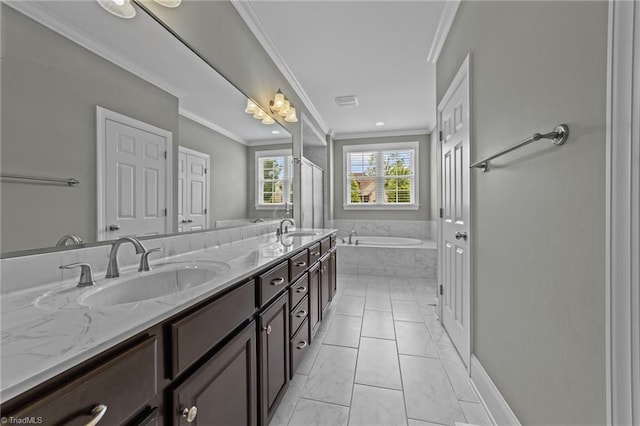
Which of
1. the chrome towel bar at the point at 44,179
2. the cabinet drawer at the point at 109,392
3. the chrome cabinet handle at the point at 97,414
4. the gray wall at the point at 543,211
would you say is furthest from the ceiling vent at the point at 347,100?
the chrome cabinet handle at the point at 97,414

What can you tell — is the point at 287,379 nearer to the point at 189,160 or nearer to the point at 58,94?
the point at 189,160

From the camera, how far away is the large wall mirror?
2.72 ft

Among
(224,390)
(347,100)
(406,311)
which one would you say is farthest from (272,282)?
(347,100)

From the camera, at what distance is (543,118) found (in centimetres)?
103

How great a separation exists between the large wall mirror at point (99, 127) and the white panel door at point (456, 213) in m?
1.72

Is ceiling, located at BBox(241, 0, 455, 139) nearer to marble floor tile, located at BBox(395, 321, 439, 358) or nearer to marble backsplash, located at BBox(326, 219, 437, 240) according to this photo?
marble backsplash, located at BBox(326, 219, 437, 240)

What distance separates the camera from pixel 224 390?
0.90 meters

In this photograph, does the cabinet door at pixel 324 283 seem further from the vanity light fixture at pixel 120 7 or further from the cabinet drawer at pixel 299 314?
the vanity light fixture at pixel 120 7

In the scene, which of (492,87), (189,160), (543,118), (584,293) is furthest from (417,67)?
(584,293)

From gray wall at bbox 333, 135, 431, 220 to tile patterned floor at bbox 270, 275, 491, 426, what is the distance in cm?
270

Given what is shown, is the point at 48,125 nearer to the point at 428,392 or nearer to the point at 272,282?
the point at 272,282

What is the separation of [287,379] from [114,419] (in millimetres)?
1107

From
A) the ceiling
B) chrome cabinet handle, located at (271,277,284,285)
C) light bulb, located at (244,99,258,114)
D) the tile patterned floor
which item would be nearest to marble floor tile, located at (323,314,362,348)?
the tile patterned floor

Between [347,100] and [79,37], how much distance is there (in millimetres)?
3116
